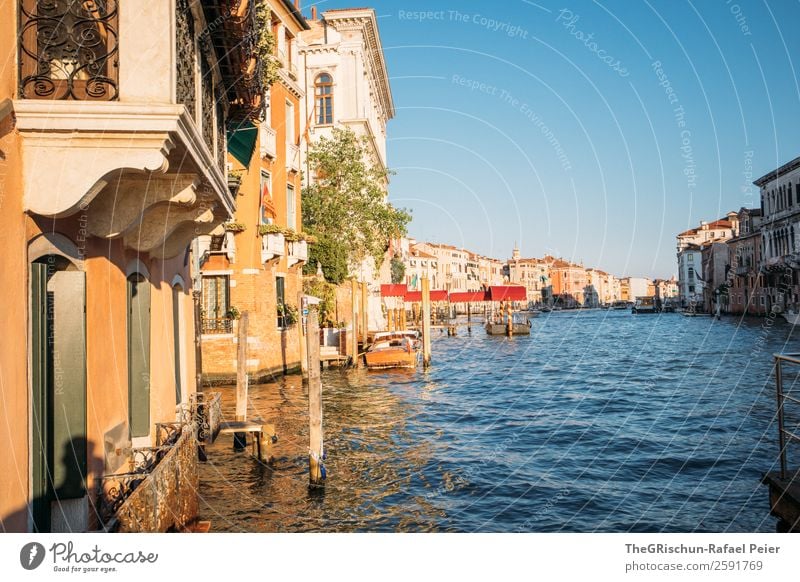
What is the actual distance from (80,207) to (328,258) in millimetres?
27998

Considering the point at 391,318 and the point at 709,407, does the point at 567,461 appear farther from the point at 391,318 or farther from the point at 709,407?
the point at 391,318

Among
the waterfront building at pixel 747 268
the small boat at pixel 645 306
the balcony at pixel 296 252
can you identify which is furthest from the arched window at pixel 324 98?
the small boat at pixel 645 306

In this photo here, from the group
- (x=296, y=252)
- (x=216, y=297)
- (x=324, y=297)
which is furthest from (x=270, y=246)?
(x=324, y=297)

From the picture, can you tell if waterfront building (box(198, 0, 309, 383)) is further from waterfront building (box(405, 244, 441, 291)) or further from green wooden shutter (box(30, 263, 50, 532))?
waterfront building (box(405, 244, 441, 291))

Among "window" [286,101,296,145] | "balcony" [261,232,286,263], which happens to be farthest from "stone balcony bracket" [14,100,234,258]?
"window" [286,101,296,145]

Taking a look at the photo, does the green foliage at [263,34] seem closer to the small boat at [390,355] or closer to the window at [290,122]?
the window at [290,122]

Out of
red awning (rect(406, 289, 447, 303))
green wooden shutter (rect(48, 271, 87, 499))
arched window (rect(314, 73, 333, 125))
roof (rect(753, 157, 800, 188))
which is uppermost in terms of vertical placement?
arched window (rect(314, 73, 333, 125))

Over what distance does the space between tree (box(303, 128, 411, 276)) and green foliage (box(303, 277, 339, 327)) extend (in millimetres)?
2418

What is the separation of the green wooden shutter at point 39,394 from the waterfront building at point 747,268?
69096mm

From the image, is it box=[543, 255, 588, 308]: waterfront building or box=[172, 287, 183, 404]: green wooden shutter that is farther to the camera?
box=[543, 255, 588, 308]: waterfront building

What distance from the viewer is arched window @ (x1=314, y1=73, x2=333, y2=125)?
42.5 metres

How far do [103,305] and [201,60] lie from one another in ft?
10.3

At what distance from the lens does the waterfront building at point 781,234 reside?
5334 centimetres
